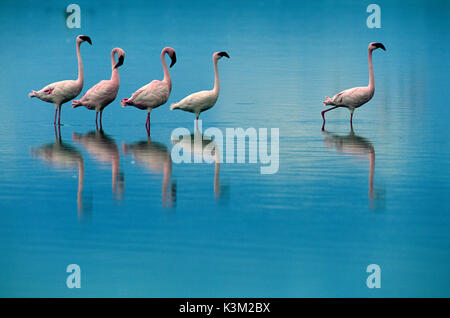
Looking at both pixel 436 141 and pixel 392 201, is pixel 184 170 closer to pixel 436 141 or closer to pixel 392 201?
pixel 392 201

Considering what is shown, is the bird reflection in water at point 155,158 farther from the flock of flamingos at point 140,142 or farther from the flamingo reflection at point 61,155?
the flamingo reflection at point 61,155

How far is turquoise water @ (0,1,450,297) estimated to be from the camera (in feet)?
31.4

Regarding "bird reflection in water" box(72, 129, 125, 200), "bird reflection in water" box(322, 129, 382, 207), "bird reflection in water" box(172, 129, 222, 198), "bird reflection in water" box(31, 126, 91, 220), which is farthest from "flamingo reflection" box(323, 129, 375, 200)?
"bird reflection in water" box(31, 126, 91, 220)

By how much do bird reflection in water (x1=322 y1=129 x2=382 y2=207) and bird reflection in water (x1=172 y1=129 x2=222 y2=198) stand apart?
2.06m

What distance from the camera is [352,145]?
669 inches

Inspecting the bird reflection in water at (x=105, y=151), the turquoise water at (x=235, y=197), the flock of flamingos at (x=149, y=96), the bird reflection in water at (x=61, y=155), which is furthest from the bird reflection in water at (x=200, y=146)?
the bird reflection in water at (x=61, y=155)

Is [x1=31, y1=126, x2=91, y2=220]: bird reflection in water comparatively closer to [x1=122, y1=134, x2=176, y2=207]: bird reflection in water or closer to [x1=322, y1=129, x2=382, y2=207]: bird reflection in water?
[x1=122, y1=134, x2=176, y2=207]: bird reflection in water

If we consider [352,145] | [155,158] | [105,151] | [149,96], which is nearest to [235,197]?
[155,158]

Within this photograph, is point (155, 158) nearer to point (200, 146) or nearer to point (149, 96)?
point (200, 146)

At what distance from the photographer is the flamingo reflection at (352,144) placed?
16016 mm

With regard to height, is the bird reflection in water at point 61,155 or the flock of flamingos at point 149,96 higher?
the flock of flamingos at point 149,96

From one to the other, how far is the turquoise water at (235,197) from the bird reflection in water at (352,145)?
4 centimetres
